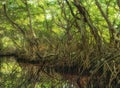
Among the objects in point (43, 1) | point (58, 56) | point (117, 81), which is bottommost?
point (117, 81)

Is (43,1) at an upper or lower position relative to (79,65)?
upper

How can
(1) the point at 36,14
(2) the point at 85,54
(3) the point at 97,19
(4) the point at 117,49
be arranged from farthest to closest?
(1) the point at 36,14
(3) the point at 97,19
(2) the point at 85,54
(4) the point at 117,49

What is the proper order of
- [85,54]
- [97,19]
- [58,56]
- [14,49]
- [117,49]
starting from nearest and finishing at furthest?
[117,49], [85,54], [58,56], [97,19], [14,49]

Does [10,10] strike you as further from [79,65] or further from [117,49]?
[117,49]

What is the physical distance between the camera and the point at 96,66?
3.18 meters

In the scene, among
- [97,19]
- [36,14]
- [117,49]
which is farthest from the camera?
[36,14]

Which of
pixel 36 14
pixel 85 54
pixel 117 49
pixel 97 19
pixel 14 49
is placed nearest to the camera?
pixel 117 49

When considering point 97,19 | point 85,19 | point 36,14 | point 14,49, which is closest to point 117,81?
point 85,19

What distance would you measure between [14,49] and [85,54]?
4.68 feet

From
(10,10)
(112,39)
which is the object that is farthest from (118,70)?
(10,10)

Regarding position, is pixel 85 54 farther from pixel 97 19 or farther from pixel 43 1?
pixel 43 1

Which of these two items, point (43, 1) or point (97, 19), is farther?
point (43, 1)

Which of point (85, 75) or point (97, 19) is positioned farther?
point (97, 19)

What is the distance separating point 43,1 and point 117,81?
1.87 m
